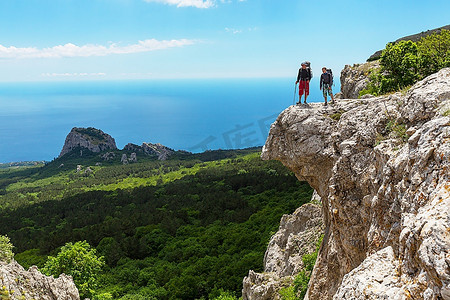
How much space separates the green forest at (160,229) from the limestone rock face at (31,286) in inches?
234

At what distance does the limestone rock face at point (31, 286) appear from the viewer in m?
15.9

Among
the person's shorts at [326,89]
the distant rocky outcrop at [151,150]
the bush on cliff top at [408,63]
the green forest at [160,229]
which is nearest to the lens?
the person's shorts at [326,89]

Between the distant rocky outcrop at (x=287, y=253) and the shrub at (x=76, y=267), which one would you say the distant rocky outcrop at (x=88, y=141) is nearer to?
the shrub at (x=76, y=267)

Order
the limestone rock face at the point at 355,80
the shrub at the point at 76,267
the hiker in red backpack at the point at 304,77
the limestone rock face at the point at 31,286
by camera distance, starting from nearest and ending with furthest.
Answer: the hiker in red backpack at the point at 304,77 < the limestone rock face at the point at 31,286 < the shrub at the point at 76,267 < the limestone rock face at the point at 355,80

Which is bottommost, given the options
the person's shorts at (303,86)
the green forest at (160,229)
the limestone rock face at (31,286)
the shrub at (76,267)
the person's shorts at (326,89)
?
the green forest at (160,229)

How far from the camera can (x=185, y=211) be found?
210 ft

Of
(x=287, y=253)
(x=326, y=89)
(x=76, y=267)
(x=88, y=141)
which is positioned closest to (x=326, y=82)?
(x=326, y=89)

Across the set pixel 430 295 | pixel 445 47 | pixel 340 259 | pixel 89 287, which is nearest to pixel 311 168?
pixel 340 259

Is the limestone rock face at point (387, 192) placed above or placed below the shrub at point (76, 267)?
above

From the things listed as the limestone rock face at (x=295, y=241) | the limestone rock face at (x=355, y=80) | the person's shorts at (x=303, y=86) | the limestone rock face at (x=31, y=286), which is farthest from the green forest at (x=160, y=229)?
the person's shorts at (x=303, y=86)

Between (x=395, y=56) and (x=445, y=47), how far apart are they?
4.29m

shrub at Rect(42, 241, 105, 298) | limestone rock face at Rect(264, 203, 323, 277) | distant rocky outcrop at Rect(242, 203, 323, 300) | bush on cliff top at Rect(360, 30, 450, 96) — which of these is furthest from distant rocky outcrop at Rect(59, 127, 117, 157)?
bush on cliff top at Rect(360, 30, 450, 96)

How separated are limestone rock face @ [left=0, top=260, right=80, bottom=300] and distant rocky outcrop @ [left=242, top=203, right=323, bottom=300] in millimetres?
12954

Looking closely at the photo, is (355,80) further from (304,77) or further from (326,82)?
(304,77)
